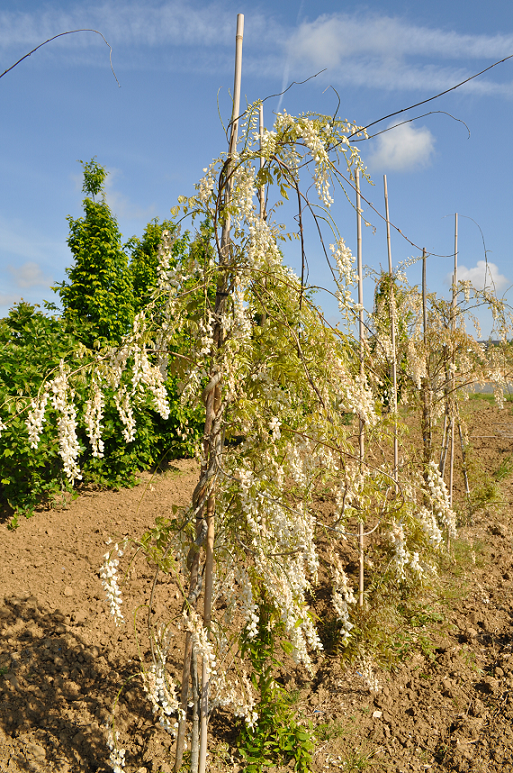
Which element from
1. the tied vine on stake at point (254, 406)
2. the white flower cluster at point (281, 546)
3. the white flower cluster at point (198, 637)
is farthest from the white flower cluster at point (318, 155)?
the white flower cluster at point (198, 637)

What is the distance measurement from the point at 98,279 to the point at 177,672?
4927 mm

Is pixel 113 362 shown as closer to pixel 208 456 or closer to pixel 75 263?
pixel 208 456

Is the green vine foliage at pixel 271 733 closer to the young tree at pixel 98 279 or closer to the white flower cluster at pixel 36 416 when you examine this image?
the white flower cluster at pixel 36 416

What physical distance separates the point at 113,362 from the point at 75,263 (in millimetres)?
5359

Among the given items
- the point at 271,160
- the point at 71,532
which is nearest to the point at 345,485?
the point at 271,160

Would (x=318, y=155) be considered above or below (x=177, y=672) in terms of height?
above

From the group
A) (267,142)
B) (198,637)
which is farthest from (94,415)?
(267,142)

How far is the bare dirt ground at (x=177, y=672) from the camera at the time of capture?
274cm

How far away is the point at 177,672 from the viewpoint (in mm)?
3271

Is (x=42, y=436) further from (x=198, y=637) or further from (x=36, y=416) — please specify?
(x=198, y=637)

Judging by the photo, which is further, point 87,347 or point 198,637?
point 87,347

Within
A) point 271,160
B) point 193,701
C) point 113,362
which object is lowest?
point 193,701

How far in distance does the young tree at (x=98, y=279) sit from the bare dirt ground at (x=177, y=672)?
9.54ft

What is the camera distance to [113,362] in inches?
74.5
